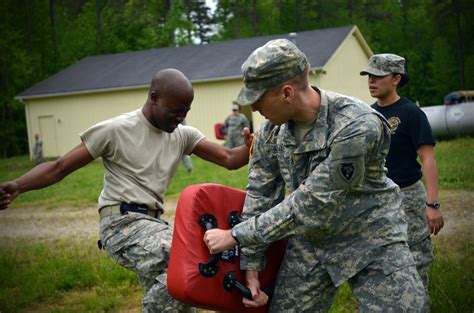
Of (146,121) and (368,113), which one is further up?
(368,113)

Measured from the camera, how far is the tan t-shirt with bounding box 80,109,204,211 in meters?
4.89

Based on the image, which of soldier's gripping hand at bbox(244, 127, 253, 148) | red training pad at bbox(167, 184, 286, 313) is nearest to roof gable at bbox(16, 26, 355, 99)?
soldier's gripping hand at bbox(244, 127, 253, 148)

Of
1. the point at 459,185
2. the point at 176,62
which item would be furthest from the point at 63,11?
the point at 459,185

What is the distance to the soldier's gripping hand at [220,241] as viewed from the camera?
3559 mm

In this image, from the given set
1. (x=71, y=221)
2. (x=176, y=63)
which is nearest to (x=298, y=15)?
(x=176, y=63)

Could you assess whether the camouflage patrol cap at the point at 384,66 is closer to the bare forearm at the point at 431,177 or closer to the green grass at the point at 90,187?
the bare forearm at the point at 431,177

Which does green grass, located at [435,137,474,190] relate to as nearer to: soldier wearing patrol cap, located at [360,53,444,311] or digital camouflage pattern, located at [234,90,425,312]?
soldier wearing patrol cap, located at [360,53,444,311]

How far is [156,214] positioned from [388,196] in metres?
1.96

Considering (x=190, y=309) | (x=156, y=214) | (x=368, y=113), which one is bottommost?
(x=190, y=309)

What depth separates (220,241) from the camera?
11.7 feet

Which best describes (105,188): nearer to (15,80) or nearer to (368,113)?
(368,113)

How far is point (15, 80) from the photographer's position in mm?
41031

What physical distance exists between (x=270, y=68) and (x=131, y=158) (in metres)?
1.83

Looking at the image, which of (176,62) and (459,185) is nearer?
(459,185)
